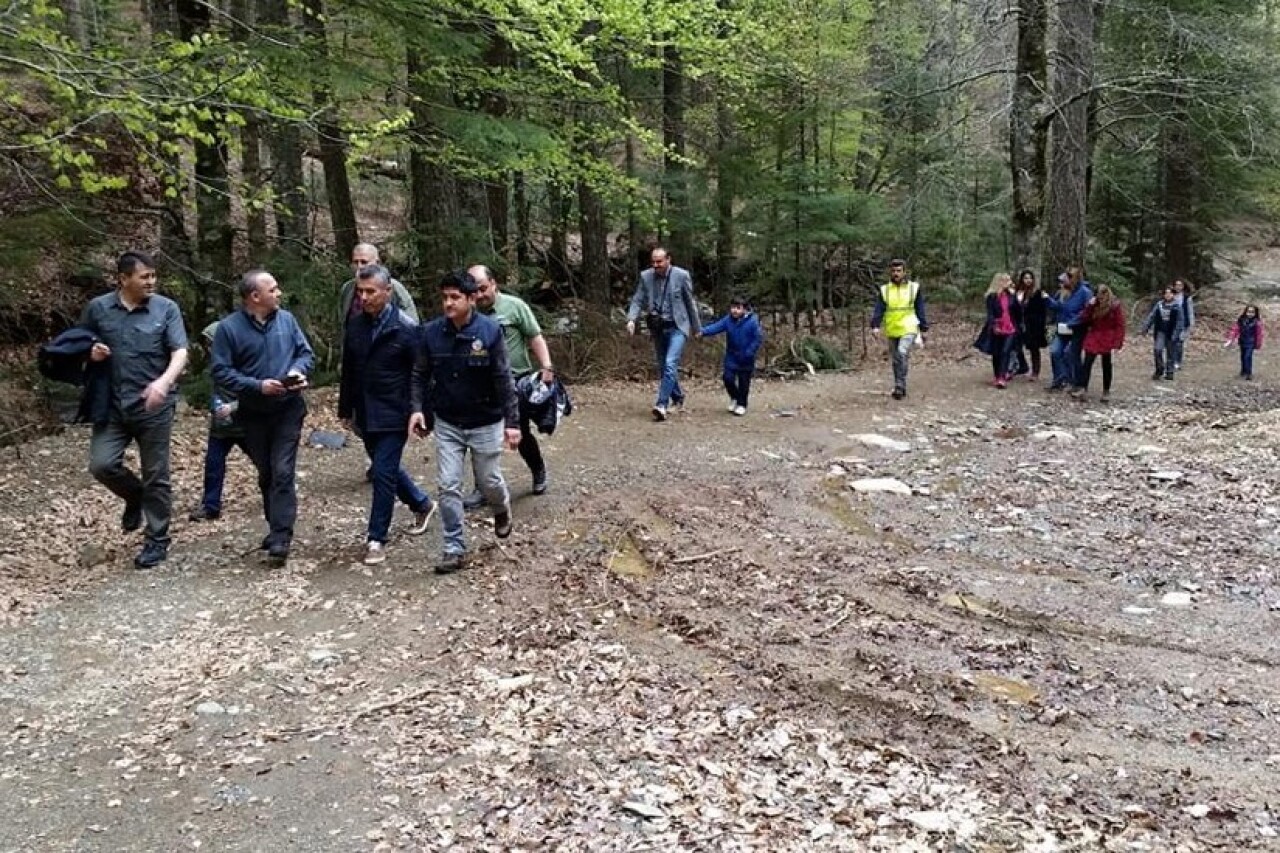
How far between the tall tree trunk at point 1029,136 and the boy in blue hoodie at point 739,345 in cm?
676

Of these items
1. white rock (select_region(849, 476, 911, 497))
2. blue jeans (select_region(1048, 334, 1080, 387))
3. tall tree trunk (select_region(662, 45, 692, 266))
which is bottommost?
white rock (select_region(849, 476, 911, 497))

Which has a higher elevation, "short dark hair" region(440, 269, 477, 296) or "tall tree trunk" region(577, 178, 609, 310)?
"tall tree trunk" region(577, 178, 609, 310)

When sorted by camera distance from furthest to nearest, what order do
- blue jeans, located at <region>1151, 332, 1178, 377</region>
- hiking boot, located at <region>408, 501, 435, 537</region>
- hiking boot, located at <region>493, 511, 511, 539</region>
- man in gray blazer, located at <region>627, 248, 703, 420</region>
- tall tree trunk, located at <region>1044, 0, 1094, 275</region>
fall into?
1. tall tree trunk, located at <region>1044, 0, 1094, 275</region>
2. blue jeans, located at <region>1151, 332, 1178, 377</region>
3. man in gray blazer, located at <region>627, 248, 703, 420</region>
4. hiking boot, located at <region>408, 501, 435, 537</region>
5. hiking boot, located at <region>493, 511, 511, 539</region>

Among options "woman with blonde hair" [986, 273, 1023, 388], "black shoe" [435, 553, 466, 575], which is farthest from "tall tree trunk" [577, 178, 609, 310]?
"black shoe" [435, 553, 466, 575]

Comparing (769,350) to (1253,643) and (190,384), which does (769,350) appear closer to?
(190,384)

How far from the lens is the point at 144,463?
662 cm

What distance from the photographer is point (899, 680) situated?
5.08 meters

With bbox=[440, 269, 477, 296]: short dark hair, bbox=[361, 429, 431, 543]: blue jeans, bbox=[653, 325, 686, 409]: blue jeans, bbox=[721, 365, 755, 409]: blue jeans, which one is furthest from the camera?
bbox=[721, 365, 755, 409]: blue jeans

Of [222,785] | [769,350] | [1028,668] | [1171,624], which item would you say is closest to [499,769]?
[222,785]

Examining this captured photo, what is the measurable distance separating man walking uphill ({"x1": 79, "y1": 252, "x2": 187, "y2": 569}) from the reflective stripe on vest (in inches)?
363

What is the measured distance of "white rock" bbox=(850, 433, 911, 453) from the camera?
10773mm

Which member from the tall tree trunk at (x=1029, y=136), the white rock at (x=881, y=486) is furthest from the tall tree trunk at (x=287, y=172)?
the tall tree trunk at (x=1029, y=136)

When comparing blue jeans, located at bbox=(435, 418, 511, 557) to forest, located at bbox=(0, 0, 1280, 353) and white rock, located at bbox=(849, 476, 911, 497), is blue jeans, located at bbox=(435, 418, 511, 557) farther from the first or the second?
white rock, located at bbox=(849, 476, 911, 497)

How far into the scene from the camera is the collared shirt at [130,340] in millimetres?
6395
